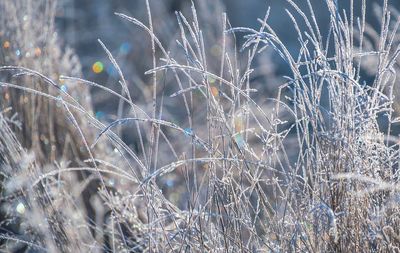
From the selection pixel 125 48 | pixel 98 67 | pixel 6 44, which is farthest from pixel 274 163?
pixel 125 48

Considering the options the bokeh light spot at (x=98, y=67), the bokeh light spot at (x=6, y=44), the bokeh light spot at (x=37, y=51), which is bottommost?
the bokeh light spot at (x=98, y=67)

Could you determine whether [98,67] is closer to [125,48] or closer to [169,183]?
[125,48]

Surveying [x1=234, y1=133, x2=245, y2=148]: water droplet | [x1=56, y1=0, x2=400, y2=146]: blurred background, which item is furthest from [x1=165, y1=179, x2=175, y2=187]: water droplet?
[x1=234, y1=133, x2=245, y2=148]: water droplet

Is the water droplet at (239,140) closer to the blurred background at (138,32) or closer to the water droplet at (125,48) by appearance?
the blurred background at (138,32)

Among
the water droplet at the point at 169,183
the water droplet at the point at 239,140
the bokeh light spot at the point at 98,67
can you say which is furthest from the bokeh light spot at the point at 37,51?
the bokeh light spot at the point at 98,67

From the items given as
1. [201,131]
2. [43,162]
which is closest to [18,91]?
[43,162]

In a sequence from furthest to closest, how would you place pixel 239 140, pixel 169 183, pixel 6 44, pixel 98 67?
pixel 98 67 → pixel 169 183 → pixel 6 44 → pixel 239 140

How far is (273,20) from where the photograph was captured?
847cm

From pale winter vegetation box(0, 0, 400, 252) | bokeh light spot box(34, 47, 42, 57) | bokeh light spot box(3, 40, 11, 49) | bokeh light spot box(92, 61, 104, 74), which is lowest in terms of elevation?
bokeh light spot box(92, 61, 104, 74)

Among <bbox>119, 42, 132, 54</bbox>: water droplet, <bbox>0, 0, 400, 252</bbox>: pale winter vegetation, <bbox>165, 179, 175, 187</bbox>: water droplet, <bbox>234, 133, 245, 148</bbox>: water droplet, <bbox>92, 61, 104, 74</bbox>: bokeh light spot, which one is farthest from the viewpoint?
<bbox>119, 42, 132, 54</bbox>: water droplet

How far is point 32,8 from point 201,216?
2.24 m

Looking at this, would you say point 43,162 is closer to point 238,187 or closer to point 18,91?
point 18,91

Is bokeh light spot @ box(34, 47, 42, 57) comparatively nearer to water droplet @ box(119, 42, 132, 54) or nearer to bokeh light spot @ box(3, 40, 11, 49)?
bokeh light spot @ box(3, 40, 11, 49)

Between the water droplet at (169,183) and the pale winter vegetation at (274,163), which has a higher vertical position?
the pale winter vegetation at (274,163)
